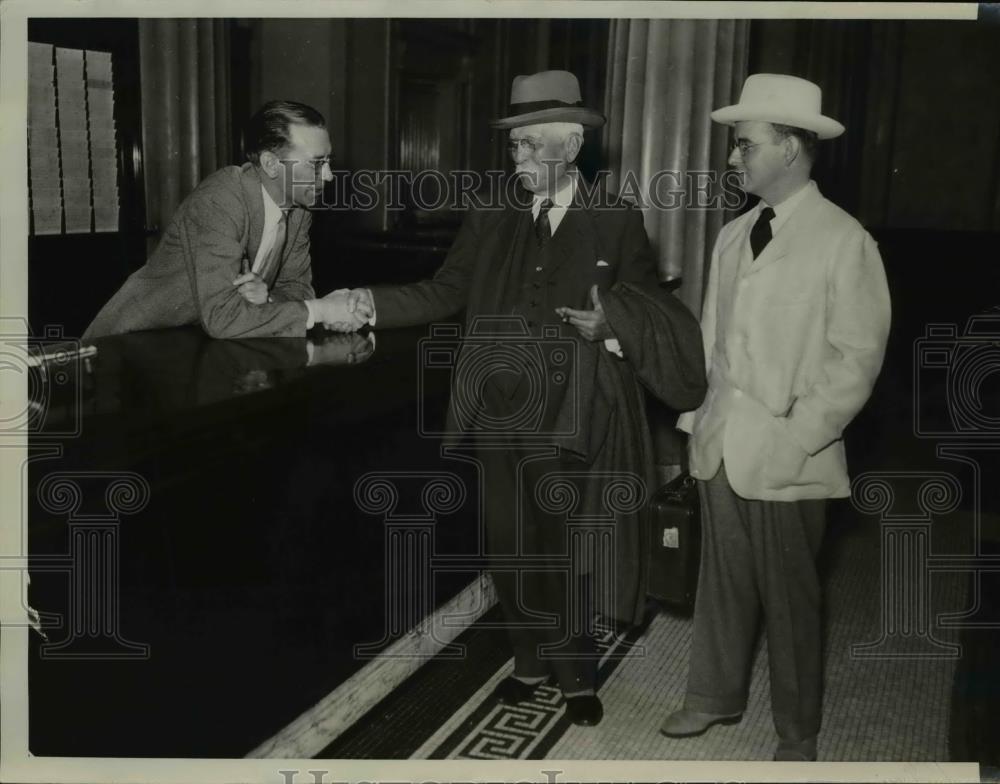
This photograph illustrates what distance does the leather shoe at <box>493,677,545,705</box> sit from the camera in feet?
9.35

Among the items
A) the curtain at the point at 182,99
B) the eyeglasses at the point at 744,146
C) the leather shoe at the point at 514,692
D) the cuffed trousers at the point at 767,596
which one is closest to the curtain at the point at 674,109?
the eyeglasses at the point at 744,146

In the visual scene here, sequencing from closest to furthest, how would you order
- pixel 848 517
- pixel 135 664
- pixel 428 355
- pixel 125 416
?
1. pixel 125 416
2. pixel 135 664
3. pixel 428 355
4. pixel 848 517

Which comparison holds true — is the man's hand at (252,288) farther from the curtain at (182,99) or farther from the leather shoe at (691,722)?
the leather shoe at (691,722)

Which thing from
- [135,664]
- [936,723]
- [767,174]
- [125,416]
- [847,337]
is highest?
[767,174]

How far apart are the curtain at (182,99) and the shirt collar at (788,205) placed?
2.15 m

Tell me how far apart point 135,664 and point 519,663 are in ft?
3.25

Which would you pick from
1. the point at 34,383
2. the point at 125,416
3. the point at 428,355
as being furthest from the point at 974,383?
the point at 34,383

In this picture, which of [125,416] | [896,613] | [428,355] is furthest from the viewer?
[896,613]

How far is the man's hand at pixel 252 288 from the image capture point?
2.88 metres

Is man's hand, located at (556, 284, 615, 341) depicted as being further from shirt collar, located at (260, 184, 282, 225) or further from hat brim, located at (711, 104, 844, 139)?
shirt collar, located at (260, 184, 282, 225)

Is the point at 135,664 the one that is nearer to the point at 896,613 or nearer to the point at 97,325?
Answer: the point at 97,325

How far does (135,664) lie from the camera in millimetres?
2607

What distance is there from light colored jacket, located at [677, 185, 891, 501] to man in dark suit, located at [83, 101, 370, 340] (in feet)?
3.53

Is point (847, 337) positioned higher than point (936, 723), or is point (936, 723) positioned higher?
point (847, 337)
